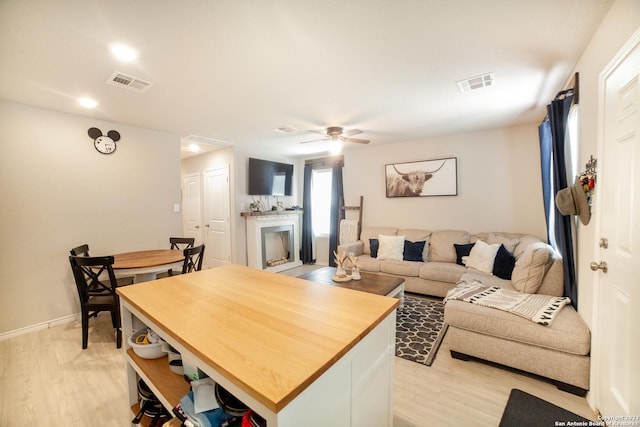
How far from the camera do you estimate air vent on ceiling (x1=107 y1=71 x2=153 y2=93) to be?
2.19 m

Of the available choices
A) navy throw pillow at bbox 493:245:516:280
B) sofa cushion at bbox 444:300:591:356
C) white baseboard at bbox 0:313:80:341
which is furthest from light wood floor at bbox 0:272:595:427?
navy throw pillow at bbox 493:245:516:280

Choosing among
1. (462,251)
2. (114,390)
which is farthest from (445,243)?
(114,390)

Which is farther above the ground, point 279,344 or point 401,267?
point 279,344

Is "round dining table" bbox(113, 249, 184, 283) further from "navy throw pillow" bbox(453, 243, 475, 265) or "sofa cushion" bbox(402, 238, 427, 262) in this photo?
"navy throw pillow" bbox(453, 243, 475, 265)

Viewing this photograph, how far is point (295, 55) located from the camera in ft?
6.34

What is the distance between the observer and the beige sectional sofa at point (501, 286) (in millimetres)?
1822

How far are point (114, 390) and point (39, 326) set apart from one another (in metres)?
1.82

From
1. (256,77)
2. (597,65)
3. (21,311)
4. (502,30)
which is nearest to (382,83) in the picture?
(502,30)

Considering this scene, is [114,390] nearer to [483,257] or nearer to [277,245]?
[277,245]

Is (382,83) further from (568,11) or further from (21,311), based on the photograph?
(21,311)

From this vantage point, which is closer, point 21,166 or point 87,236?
point 21,166

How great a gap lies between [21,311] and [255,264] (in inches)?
115

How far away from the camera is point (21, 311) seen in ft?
9.05

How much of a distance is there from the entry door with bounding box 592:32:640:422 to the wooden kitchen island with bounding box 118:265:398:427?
117 cm
